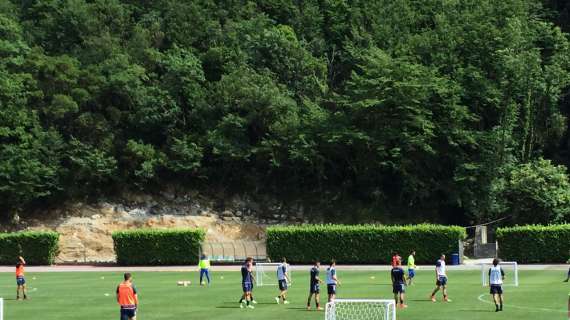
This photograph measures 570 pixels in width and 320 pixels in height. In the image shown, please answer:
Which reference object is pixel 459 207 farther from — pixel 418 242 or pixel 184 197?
pixel 184 197

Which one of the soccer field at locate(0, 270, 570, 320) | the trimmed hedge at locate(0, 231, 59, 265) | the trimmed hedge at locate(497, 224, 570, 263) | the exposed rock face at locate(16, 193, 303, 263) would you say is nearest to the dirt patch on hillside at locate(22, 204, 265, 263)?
the exposed rock face at locate(16, 193, 303, 263)

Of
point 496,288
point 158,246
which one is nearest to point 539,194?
point 158,246

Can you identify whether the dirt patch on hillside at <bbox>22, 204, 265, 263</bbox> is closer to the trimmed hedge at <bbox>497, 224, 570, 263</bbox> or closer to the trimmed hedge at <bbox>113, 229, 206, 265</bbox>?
the trimmed hedge at <bbox>113, 229, 206, 265</bbox>

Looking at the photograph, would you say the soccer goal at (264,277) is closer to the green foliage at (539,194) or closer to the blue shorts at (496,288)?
the blue shorts at (496,288)

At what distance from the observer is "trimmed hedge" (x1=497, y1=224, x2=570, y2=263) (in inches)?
2857

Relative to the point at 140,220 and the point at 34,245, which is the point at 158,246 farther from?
the point at 140,220

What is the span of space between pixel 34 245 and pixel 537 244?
4297 cm

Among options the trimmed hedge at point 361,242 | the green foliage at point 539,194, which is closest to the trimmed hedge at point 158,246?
the trimmed hedge at point 361,242

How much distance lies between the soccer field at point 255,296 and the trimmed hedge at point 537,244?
11949 mm

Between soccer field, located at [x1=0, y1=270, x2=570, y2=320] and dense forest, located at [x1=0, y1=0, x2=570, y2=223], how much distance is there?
85.2 ft

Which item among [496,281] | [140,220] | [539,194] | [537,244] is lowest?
[496,281]

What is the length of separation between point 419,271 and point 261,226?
27534 mm

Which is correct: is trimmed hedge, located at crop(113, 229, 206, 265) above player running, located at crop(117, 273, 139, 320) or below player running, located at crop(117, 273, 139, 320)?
above

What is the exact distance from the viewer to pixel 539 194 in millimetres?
84188
